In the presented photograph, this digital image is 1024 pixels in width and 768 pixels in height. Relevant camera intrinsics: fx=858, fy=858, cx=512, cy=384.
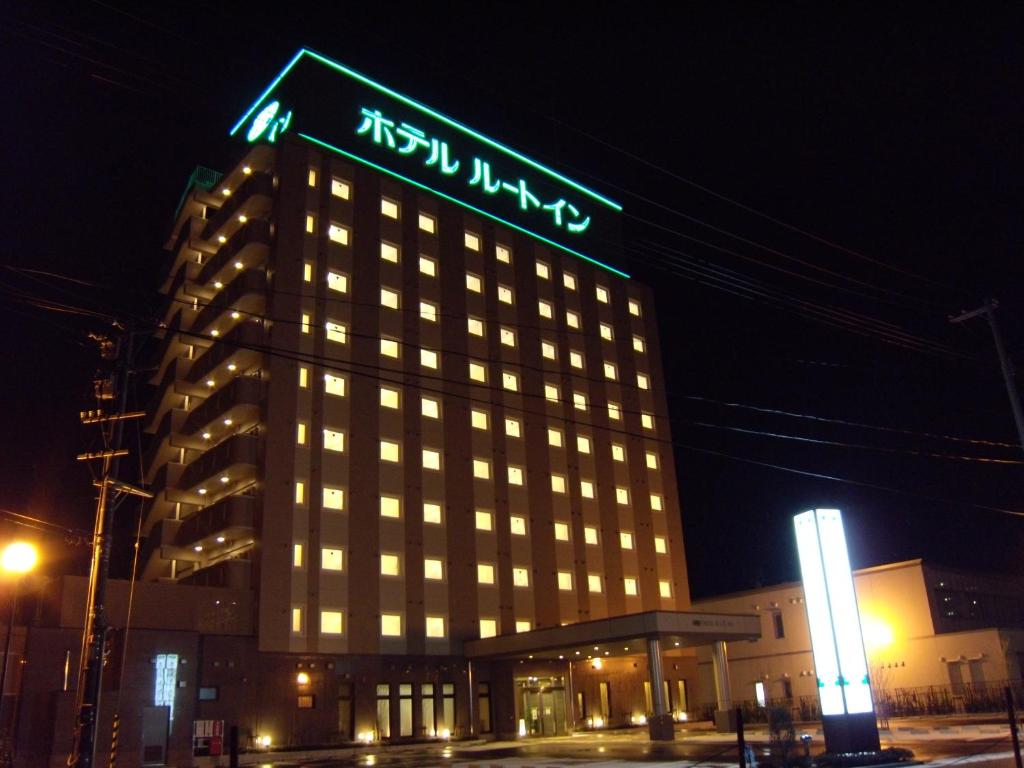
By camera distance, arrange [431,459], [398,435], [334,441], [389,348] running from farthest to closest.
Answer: [389,348] → [431,459] → [398,435] → [334,441]

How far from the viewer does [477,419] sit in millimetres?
54219

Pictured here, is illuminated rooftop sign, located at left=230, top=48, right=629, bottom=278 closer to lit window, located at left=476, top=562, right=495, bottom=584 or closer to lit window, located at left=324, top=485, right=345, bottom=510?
lit window, located at left=324, top=485, right=345, bottom=510

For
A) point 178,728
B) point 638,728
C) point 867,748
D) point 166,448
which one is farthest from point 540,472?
point 867,748

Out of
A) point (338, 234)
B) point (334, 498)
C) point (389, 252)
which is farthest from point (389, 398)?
point (338, 234)

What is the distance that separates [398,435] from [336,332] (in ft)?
22.6

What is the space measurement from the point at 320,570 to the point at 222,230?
23.4 metres

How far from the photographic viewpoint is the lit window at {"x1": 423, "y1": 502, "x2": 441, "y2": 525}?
49500 millimetres

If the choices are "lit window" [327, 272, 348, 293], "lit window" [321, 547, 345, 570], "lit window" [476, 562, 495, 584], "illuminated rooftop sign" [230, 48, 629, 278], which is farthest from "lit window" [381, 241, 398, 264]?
"lit window" [476, 562, 495, 584]

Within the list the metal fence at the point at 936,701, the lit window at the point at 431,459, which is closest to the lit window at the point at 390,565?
the lit window at the point at 431,459

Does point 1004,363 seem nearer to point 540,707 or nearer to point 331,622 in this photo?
point 331,622

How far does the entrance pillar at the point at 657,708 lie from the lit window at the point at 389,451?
57.0 ft

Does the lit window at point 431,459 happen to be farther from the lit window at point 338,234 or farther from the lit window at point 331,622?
the lit window at point 338,234

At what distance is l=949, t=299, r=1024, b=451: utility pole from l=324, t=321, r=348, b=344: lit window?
33713 millimetres

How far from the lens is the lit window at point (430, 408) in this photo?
169 feet
